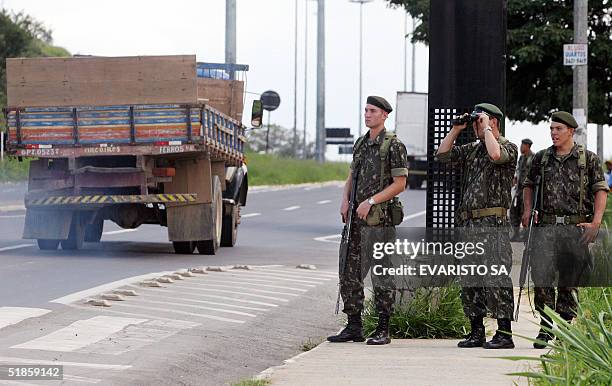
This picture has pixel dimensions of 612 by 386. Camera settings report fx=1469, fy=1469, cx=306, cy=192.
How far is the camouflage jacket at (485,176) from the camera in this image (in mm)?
10883

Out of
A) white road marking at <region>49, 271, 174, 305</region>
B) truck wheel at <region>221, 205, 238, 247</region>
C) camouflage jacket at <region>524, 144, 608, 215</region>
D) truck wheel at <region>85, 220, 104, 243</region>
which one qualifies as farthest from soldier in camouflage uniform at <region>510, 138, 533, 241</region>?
camouflage jacket at <region>524, 144, 608, 215</region>

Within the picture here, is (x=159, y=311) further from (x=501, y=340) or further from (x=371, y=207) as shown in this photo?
(x=501, y=340)

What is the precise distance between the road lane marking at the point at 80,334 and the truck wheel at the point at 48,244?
9.59m

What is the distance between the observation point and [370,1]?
101062mm

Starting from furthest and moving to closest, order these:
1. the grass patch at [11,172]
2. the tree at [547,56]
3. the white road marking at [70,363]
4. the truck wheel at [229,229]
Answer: the grass patch at [11,172] < the tree at [547,56] < the truck wheel at [229,229] < the white road marking at [70,363]

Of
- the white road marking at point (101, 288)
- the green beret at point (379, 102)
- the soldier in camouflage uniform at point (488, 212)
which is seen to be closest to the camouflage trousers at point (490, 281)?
the soldier in camouflage uniform at point (488, 212)

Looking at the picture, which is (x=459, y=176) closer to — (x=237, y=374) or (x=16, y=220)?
(x=237, y=374)

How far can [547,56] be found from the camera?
35344 millimetres

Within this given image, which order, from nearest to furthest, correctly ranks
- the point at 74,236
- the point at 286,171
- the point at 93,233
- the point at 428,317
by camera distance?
the point at 428,317 → the point at 74,236 → the point at 93,233 → the point at 286,171

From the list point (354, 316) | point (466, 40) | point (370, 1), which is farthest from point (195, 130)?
point (370, 1)

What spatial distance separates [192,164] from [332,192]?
36.2 meters

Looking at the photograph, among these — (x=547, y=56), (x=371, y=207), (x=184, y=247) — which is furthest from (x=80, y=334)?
(x=547, y=56)

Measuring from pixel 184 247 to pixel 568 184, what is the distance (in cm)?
1209

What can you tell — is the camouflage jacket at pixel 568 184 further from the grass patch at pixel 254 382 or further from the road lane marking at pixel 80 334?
the road lane marking at pixel 80 334
